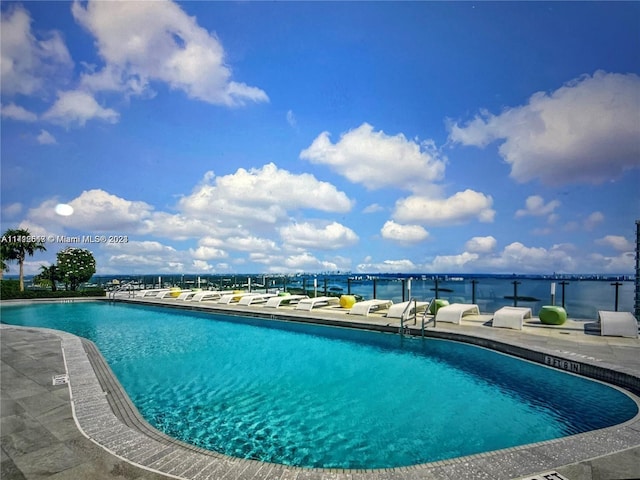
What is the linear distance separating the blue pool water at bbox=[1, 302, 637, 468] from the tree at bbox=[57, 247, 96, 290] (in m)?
22.7

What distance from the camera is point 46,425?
407 cm

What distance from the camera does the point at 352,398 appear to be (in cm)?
596

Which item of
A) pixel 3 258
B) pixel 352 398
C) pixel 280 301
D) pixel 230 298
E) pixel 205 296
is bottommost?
pixel 352 398

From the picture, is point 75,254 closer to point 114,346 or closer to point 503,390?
point 114,346

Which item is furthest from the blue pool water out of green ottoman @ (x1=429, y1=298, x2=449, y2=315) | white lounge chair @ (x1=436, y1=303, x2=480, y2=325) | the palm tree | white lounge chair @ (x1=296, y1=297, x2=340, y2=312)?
the palm tree

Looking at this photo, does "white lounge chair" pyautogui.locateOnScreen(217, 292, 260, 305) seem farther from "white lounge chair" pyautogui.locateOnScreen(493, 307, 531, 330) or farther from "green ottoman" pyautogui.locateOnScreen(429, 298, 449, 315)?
"white lounge chair" pyautogui.locateOnScreen(493, 307, 531, 330)

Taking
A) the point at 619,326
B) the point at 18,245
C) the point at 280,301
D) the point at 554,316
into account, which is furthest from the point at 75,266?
the point at 619,326

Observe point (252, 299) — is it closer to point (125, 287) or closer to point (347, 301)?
point (347, 301)

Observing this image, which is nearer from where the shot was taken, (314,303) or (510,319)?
(510,319)

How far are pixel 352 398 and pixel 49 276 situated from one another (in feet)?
106

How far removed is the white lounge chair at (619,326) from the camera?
29.3 feet

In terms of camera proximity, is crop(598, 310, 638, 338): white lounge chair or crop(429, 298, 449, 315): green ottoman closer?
crop(598, 310, 638, 338): white lounge chair

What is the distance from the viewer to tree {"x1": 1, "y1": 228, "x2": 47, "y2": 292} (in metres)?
26.7

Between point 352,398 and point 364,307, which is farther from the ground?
point 364,307
